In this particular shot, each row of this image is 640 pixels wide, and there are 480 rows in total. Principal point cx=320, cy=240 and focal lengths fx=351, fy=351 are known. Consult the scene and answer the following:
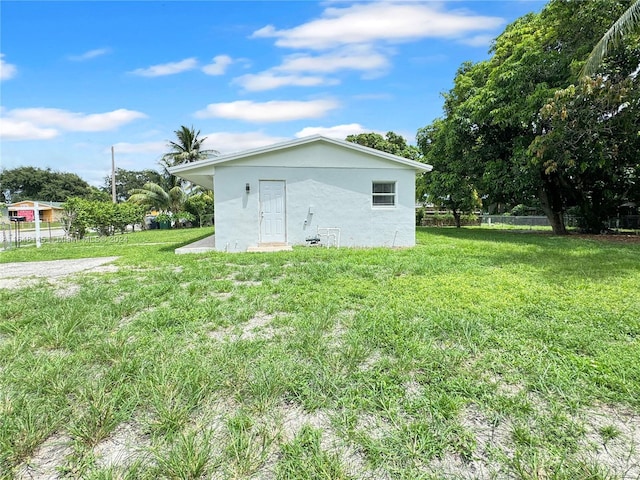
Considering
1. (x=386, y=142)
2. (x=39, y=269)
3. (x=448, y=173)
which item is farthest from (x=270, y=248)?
(x=386, y=142)

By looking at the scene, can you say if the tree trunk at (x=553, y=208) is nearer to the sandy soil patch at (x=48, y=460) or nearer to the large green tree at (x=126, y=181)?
the sandy soil patch at (x=48, y=460)

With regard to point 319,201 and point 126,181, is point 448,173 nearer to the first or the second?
point 319,201

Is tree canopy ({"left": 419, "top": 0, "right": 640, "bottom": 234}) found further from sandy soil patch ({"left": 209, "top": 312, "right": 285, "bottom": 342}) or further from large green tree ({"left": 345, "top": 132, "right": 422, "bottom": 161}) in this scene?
large green tree ({"left": 345, "top": 132, "right": 422, "bottom": 161})

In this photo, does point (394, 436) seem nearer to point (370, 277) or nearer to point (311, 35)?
point (370, 277)

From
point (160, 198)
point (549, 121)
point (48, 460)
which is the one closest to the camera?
point (48, 460)

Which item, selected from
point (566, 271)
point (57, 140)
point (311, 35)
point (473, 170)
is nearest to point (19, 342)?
point (566, 271)

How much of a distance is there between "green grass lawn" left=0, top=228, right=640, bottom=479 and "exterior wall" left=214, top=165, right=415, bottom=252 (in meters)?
5.94

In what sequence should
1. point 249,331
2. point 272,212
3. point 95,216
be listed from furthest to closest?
point 95,216 → point 272,212 → point 249,331

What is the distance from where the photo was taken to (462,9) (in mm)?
11312

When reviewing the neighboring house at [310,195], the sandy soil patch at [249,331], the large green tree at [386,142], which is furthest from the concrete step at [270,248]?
the large green tree at [386,142]

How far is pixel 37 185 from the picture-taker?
54.3 meters

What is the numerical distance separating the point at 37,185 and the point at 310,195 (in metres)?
61.2

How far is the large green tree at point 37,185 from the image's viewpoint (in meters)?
53.3

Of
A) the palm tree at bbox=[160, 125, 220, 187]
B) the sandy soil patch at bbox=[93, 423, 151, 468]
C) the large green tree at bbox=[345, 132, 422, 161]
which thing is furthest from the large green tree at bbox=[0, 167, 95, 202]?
the sandy soil patch at bbox=[93, 423, 151, 468]
